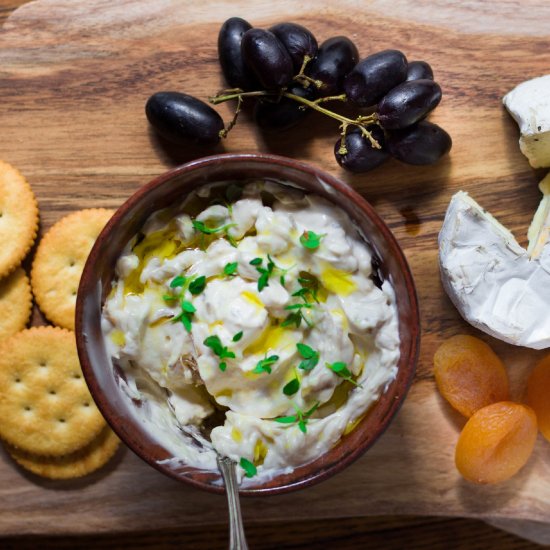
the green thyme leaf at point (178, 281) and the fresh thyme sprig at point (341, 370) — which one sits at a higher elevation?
the green thyme leaf at point (178, 281)

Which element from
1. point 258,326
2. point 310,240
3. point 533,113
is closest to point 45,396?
point 258,326

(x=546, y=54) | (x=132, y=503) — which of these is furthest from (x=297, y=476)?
(x=546, y=54)

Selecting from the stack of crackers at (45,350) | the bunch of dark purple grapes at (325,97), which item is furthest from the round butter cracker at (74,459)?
the bunch of dark purple grapes at (325,97)

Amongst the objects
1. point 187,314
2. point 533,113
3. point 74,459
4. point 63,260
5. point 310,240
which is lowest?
point 74,459

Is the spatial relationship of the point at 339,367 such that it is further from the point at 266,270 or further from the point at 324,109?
the point at 324,109

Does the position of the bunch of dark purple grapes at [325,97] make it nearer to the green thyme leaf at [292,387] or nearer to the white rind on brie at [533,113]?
the white rind on brie at [533,113]
